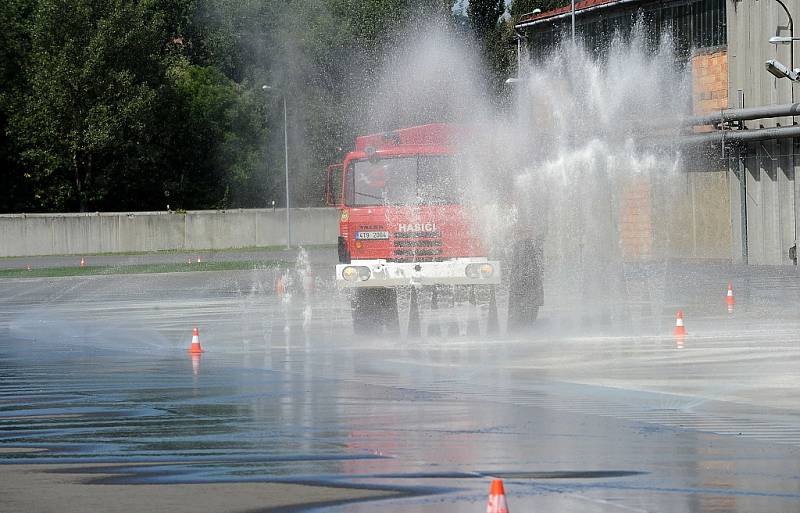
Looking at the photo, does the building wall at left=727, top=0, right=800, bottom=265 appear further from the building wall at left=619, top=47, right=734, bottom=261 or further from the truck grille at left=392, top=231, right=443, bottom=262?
the truck grille at left=392, top=231, right=443, bottom=262

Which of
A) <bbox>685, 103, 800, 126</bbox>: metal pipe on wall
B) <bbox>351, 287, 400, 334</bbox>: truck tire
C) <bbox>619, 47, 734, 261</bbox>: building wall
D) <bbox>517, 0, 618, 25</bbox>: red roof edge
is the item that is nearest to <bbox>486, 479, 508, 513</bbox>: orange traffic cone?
<bbox>351, 287, 400, 334</bbox>: truck tire

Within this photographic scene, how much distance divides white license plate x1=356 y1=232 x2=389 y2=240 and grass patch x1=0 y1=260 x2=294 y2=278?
99.0ft

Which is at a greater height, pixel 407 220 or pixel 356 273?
pixel 407 220

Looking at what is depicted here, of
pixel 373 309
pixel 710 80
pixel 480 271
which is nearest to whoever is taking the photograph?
pixel 480 271

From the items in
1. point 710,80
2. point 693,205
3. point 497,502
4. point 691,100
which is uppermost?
point 710,80

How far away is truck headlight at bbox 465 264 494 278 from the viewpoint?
839 inches

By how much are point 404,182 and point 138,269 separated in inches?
1333

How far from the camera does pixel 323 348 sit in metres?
20.5

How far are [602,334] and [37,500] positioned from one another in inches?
548

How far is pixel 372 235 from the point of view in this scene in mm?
21688

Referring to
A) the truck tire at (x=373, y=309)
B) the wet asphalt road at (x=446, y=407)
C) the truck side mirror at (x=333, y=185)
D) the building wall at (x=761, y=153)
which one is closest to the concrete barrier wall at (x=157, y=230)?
the building wall at (x=761, y=153)

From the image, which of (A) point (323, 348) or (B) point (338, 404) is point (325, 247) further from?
(B) point (338, 404)

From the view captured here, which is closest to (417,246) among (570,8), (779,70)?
(779,70)

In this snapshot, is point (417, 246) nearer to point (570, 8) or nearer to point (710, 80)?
point (710, 80)
